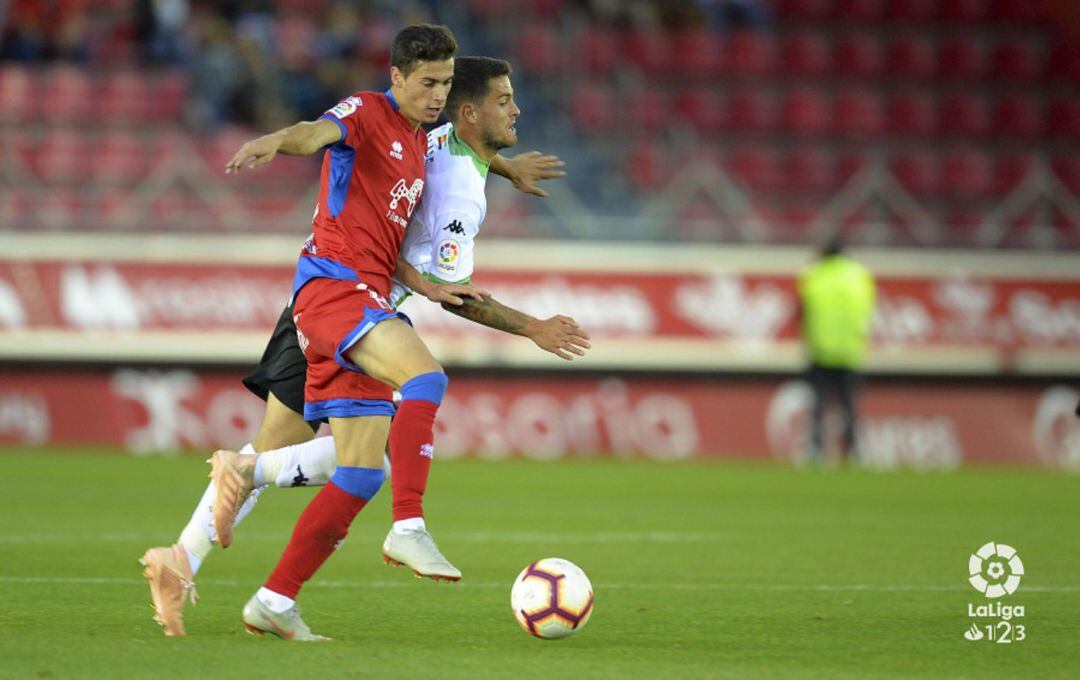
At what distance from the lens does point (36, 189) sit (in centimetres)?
1659

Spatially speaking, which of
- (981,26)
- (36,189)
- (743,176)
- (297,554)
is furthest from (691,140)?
(297,554)

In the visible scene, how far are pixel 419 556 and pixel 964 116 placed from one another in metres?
15.3

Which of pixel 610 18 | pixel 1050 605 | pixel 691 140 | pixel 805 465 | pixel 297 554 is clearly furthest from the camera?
pixel 610 18

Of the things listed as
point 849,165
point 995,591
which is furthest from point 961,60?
point 995,591

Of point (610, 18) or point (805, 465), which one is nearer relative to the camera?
point (805, 465)

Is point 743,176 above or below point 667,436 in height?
above

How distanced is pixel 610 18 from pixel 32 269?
7046 mm

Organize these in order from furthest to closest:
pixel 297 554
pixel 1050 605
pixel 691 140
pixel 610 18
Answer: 1. pixel 610 18
2. pixel 691 140
3. pixel 1050 605
4. pixel 297 554

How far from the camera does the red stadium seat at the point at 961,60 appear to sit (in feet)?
66.0

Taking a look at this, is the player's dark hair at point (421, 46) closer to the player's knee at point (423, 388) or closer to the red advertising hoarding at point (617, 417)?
the player's knee at point (423, 388)

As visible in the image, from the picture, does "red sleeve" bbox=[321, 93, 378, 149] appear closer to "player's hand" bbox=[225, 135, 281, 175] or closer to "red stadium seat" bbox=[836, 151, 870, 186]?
"player's hand" bbox=[225, 135, 281, 175]

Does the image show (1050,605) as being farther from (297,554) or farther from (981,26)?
(981,26)

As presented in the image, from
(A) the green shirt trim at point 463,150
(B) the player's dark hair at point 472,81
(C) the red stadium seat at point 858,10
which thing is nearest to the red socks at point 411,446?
(A) the green shirt trim at point 463,150

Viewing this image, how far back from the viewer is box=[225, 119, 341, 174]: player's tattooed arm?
16.9ft
